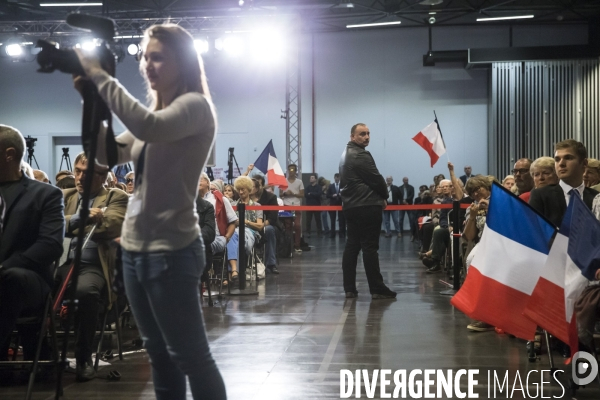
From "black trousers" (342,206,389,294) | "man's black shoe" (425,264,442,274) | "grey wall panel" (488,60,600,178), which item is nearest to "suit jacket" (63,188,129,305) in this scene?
"black trousers" (342,206,389,294)

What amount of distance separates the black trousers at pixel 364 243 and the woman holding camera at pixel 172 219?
4961mm

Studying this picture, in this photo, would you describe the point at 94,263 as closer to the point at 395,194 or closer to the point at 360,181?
the point at 360,181

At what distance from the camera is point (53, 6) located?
16.8 m

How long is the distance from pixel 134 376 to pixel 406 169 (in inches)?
614

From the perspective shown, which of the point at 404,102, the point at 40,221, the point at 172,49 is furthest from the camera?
the point at 404,102

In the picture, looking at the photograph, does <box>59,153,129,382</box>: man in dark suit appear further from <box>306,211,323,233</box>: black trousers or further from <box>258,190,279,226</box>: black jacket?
<box>306,211,323,233</box>: black trousers

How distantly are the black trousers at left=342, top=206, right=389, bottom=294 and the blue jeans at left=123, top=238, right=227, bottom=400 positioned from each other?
4937 mm

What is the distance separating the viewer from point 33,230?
3688 mm

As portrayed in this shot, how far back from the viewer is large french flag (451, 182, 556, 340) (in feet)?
12.5

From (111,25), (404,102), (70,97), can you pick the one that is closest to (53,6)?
(70,97)

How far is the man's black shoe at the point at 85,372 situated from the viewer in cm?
403

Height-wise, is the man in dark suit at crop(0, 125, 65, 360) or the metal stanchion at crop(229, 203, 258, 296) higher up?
the man in dark suit at crop(0, 125, 65, 360)

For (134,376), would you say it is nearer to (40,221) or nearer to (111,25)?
(40,221)

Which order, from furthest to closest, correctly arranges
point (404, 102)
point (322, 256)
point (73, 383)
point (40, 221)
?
point (404, 102) < point (322, 256) < point (73, 383) < point (40, 221)
